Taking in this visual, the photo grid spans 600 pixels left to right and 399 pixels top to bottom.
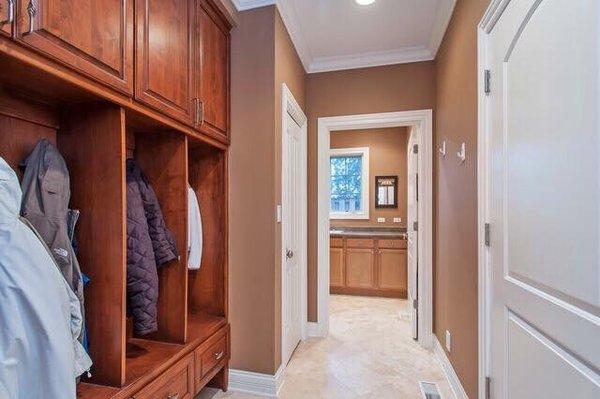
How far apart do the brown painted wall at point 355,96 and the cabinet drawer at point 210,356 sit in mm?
1200

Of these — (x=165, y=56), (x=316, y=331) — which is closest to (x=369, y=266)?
(x=316, y=331)

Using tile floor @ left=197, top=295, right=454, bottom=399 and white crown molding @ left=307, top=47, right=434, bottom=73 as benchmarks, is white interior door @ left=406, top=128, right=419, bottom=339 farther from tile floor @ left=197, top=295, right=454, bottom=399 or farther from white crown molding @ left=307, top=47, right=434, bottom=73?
white crown molding @ left=307, top=47, right=434, bottom=73

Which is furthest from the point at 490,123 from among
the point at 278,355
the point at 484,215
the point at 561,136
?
the point at 278,355

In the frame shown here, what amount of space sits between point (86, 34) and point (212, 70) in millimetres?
882

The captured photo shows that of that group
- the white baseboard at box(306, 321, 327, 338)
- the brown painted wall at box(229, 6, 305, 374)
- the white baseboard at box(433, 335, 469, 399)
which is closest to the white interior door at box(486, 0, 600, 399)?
the white baseboard at box(433, 335, 469, 399)

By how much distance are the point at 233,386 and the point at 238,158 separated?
5.07ft

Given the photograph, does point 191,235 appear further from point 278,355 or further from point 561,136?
point 561,136

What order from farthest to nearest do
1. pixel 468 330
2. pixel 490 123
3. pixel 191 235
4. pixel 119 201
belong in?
pixel 191 235
pixel 468 330
pixel 490 123
pixel 119 201

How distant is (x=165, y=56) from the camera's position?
151cm

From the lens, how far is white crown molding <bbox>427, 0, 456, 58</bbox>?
2158 mm

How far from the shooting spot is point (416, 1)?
220 cm

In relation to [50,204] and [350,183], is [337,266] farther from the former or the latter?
[50,204]

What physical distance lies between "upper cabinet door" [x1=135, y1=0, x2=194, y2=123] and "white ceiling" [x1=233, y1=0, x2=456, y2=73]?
2.12 feet

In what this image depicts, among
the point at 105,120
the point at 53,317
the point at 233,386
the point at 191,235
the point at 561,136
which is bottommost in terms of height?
the point at 233,386
